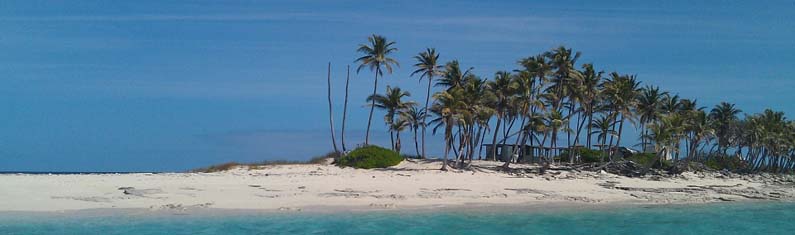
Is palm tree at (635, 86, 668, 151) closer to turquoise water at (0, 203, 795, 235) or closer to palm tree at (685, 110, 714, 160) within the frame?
palm tree at (685, 110, 714, 160)

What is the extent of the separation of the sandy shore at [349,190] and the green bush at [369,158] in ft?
3.03

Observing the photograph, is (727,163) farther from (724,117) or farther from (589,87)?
(589,87)

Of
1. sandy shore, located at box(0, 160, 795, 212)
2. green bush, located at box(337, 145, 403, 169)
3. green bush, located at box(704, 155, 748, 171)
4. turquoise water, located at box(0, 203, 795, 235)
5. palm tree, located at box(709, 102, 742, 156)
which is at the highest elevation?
palm tree, located at box(709, 102, 742, 156)

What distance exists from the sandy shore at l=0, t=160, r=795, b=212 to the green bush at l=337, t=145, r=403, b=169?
0.92 metres

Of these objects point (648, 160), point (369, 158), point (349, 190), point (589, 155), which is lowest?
point (349, 190)

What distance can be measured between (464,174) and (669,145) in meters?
14.4

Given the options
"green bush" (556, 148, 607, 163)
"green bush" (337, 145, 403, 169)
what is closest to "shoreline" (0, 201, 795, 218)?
"green bush" (337, 145, 403, 169)

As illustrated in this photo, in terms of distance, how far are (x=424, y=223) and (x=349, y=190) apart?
7.17 meters

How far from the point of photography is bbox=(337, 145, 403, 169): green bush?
41.8 meters

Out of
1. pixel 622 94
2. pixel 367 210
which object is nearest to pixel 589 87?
pixel 622 94

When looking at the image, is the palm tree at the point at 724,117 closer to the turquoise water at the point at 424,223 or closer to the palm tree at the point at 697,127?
the palm tree at the point at 697,127

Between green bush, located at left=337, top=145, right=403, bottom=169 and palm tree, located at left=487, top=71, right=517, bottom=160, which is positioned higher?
palm tree, located at left=487, top=71, right=517, bottom=160

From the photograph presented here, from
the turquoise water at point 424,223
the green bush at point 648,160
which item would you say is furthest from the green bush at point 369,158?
the turquoise water at point 424,223

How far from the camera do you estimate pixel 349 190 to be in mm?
28422
